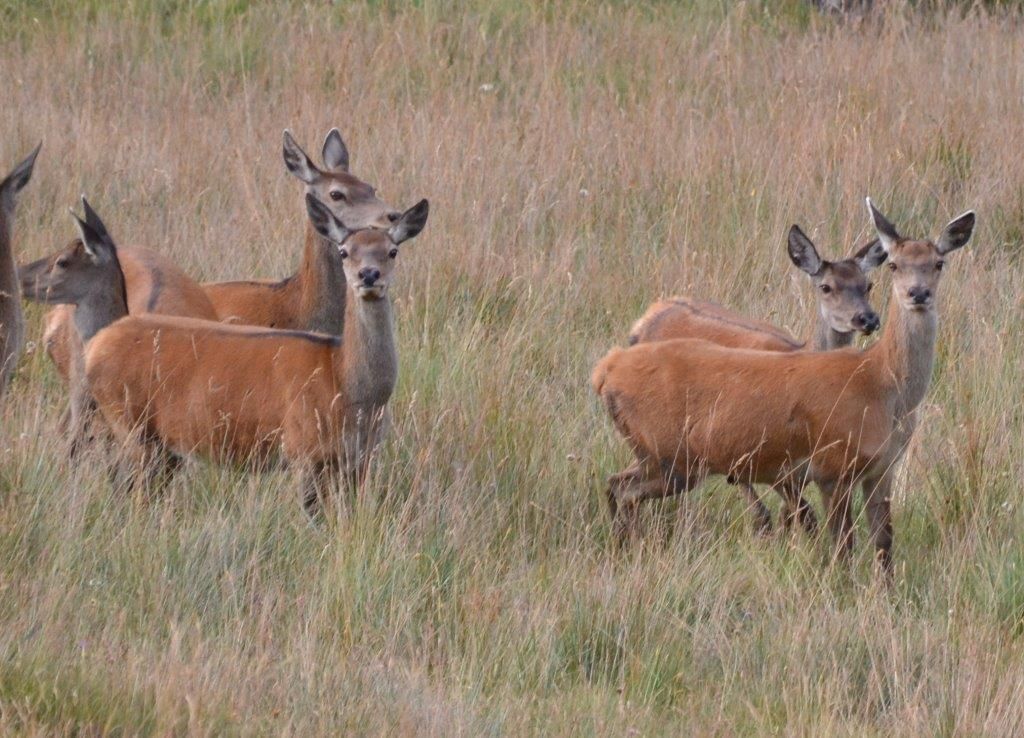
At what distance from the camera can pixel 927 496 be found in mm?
6270

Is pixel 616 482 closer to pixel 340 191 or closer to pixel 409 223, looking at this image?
pixel 409 223

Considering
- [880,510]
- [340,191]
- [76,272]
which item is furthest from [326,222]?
[880,510]

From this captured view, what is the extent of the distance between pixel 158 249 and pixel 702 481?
356cm

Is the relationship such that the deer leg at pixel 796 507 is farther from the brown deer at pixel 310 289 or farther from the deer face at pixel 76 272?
the deer face at pixel 76 272

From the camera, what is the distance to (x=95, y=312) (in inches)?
277

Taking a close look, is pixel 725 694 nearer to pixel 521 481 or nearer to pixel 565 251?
pixel 521 481

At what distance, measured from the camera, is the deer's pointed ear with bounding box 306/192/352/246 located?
6742mm

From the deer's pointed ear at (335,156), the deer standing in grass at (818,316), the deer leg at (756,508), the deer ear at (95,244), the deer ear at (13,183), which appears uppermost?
the deer ear at (13,183)

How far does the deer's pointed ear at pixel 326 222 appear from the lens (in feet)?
22.1

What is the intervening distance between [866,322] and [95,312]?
3072 mm

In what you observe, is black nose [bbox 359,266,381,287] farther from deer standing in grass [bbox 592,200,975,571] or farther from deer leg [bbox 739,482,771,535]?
deer leg [bbox 739,482,771,535]

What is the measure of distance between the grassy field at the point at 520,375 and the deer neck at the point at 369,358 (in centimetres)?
27

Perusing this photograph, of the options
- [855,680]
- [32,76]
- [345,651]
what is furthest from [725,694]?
[32,76]

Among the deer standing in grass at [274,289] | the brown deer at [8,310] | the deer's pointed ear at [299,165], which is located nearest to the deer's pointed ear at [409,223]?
the deer standing in grass at [274,289]
